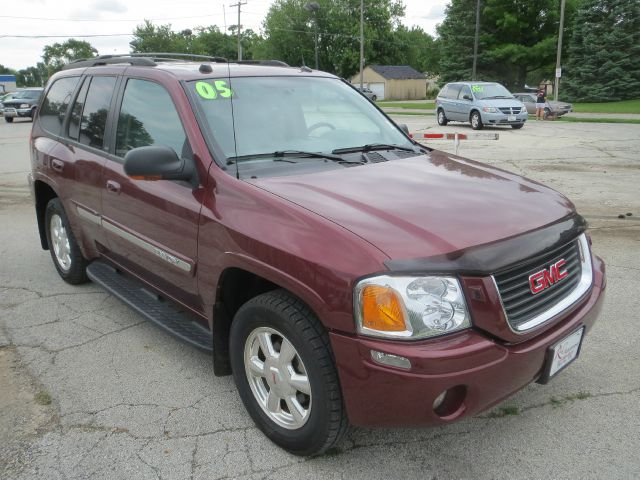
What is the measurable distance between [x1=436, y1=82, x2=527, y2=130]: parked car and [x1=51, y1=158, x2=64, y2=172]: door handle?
17.4 m

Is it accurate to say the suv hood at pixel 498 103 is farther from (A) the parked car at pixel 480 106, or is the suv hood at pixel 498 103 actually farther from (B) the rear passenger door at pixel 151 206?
(B) the rear passenger door at pixel 151 206

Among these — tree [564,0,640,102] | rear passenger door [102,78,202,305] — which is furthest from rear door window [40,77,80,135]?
tree [564,0,640,102]

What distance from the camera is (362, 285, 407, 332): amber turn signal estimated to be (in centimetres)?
220

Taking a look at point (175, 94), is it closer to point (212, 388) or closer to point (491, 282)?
point (212, 388)

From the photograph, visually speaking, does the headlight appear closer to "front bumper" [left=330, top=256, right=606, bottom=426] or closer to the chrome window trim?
"front bumper" [left=330, top=256, right=606, bottom=426]

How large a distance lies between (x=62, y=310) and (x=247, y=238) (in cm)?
264

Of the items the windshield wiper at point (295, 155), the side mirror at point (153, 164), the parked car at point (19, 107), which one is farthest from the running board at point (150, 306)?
the parked car at point (19, 107)

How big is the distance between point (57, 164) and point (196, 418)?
8.50 ft

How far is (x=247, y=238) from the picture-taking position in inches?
104

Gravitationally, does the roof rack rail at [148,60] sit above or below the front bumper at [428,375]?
above

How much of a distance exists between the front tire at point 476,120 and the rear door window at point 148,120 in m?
17.8

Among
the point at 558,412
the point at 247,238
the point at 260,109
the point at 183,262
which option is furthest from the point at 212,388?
the point at 558,412

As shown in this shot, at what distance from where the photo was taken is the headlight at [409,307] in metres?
2.20

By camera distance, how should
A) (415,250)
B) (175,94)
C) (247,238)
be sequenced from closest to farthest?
(415,250), (247,238), (175,94)
